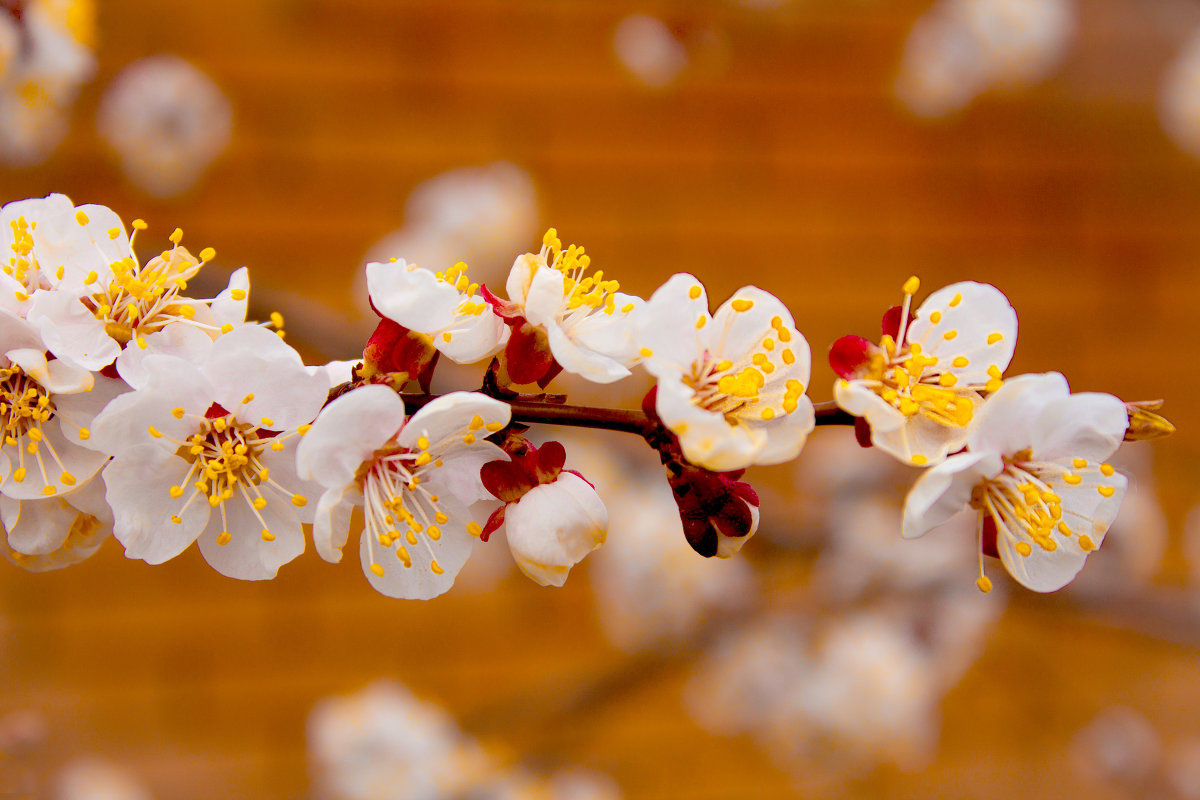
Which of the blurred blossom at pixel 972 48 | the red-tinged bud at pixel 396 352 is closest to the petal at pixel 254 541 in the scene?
the red-tinged bud at pixel 396 352

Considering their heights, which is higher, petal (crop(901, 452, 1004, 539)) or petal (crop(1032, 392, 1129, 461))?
petal (crop(1032, 392, 1129, 461))

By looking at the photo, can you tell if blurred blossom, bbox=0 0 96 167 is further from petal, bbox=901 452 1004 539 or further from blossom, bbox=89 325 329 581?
petal, bbox=901 452 1004 539

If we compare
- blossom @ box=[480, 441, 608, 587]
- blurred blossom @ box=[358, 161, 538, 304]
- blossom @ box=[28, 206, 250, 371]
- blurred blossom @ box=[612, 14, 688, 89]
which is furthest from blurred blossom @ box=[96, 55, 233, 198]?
blossom @ box=[480, 441, 608, 587]

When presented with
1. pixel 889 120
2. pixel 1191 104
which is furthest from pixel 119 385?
pixel 1191 104

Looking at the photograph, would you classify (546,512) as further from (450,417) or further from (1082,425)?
(1082,425)

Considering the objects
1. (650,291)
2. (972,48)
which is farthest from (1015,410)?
Result: (972,48)

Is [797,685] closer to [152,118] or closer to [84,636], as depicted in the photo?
[84,636]
